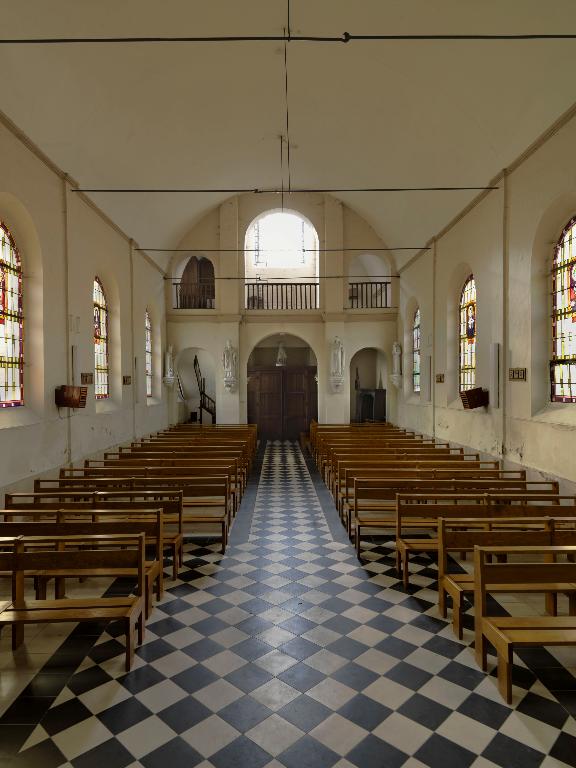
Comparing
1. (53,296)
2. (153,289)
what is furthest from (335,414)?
(53,296)

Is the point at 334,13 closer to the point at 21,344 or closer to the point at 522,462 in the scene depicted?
the point at 21,344

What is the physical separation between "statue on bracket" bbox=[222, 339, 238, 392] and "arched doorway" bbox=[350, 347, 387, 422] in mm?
5012

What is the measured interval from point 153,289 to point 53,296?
698 centimetres

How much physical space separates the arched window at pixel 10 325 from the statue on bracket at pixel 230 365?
9.69 metres

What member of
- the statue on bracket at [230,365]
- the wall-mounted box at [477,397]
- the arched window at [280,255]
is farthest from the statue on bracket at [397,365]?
the wall-mounted box at [477,397]

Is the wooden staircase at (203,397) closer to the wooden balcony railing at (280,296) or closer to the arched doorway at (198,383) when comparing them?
the arched doorway at (198,383)

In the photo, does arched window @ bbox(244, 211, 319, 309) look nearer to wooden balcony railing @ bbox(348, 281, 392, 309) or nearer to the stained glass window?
wooden balcony railing @ bbox(348, 281, 392, 309)

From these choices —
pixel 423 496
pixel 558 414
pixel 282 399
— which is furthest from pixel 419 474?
pixel 282 399

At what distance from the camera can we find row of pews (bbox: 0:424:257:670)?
4004 mm

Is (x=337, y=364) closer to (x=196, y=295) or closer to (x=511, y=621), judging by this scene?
(x=196, y=295)

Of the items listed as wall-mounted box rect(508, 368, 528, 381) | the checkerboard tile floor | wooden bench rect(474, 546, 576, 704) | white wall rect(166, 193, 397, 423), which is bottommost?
the checkerboard tile floor

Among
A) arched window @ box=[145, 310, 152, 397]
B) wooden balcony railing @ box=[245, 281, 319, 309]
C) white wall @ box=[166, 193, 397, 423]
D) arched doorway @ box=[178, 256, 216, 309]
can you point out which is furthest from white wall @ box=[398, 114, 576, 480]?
arched doorway @ box=[178, 256, 216, 309]

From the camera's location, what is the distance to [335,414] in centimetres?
1783

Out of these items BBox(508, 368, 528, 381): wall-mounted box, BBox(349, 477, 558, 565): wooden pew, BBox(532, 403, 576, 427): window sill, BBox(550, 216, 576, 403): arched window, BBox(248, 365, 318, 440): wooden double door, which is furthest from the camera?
BBox(248, 365, 318, 440): wooden double door
